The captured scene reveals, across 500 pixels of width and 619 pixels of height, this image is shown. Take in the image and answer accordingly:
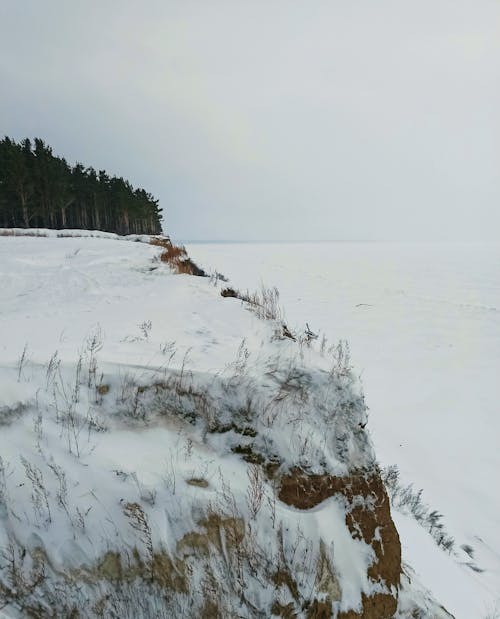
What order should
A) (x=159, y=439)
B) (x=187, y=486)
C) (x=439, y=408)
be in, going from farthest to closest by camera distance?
(x=439, y=408)
(x=159, y=439)
(x=187, y=486)

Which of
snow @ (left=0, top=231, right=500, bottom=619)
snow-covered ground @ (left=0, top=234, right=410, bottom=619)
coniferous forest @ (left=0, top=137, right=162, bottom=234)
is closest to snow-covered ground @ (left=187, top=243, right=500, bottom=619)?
snow @ (left=0, top=231, right=500, bottom=619)

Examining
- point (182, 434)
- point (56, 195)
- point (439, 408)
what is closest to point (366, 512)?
point (182, 434)

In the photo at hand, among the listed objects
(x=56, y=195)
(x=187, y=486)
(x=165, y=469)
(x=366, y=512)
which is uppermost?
(x=56, y=195)

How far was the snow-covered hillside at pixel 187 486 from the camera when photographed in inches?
87.4

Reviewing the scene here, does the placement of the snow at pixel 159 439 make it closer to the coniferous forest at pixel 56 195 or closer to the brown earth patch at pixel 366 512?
the brown earth patch at pixel 366 512

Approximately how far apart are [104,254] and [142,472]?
10.4 m

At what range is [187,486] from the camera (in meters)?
2.54

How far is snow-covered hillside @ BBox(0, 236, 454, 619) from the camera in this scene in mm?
2219

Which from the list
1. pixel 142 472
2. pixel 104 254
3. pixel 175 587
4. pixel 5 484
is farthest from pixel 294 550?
pixel 104 254

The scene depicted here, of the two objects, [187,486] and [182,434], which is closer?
[187,486]

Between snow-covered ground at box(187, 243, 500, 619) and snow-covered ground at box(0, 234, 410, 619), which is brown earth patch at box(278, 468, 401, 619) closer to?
snow-covered ground at box(0, 234, 410, 619)

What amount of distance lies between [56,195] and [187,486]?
3945 cm

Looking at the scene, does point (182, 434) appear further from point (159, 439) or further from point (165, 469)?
point (165, 469)

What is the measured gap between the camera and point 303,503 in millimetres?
2777
